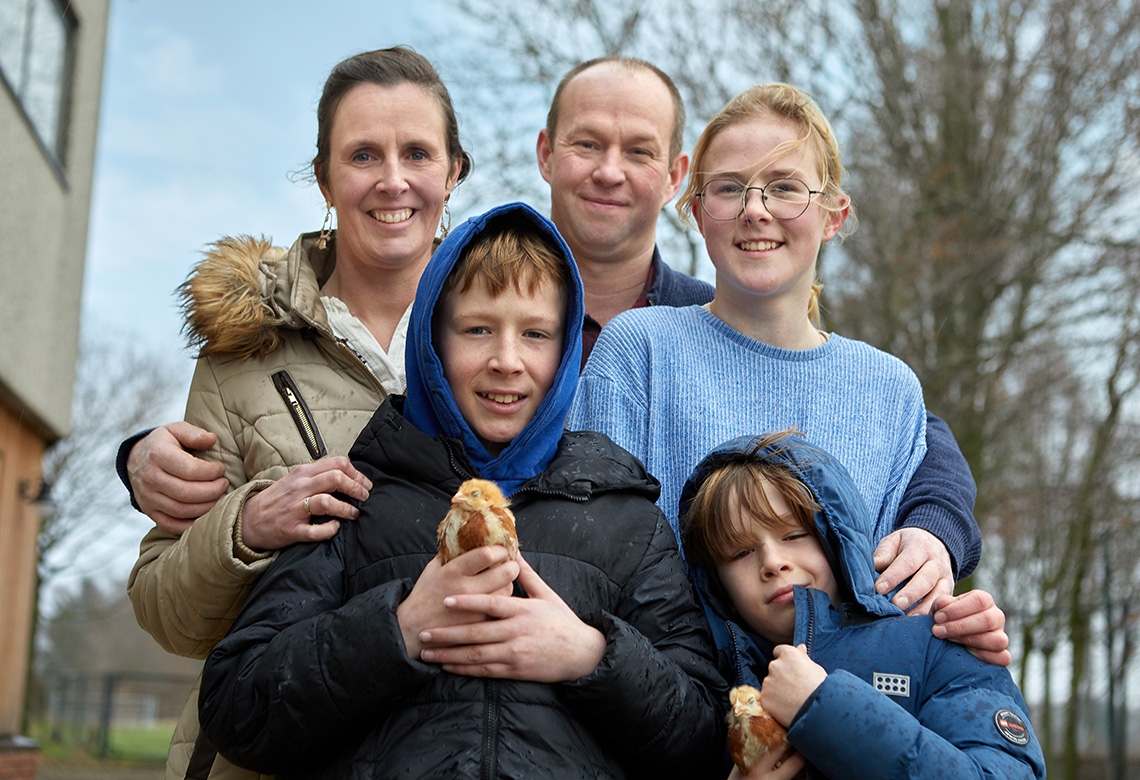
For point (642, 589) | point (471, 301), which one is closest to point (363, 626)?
point (642, 589)

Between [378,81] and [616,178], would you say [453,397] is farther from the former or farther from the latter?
[616,178]

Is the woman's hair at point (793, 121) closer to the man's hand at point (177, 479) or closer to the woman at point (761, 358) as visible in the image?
the woman at point (761, 358)

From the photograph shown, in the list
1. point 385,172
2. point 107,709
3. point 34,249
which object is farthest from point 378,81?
point 107,709

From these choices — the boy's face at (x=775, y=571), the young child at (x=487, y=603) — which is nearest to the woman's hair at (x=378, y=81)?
the young child at (x=487, y=603)

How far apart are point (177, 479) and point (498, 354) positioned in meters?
0.90

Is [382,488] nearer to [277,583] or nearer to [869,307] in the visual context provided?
[277,583]

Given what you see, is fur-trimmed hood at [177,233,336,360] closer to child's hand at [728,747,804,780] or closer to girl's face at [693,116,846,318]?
girl's face at [693,116,846,318]

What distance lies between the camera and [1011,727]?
7.32ft

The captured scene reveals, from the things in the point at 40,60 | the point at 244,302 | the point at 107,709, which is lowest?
the point at 107,709

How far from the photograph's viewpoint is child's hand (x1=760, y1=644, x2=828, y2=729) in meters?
2.24

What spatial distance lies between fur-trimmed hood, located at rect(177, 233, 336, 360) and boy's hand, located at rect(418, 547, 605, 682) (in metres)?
1.16

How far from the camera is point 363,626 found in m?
2.12

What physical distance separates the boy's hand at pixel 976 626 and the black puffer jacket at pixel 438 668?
49 cm

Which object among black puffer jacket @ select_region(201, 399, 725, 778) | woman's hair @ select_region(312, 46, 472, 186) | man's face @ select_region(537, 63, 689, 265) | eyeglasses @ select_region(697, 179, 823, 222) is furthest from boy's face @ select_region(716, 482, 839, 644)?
man's face @ select_region(537, 63, 689, 265)
